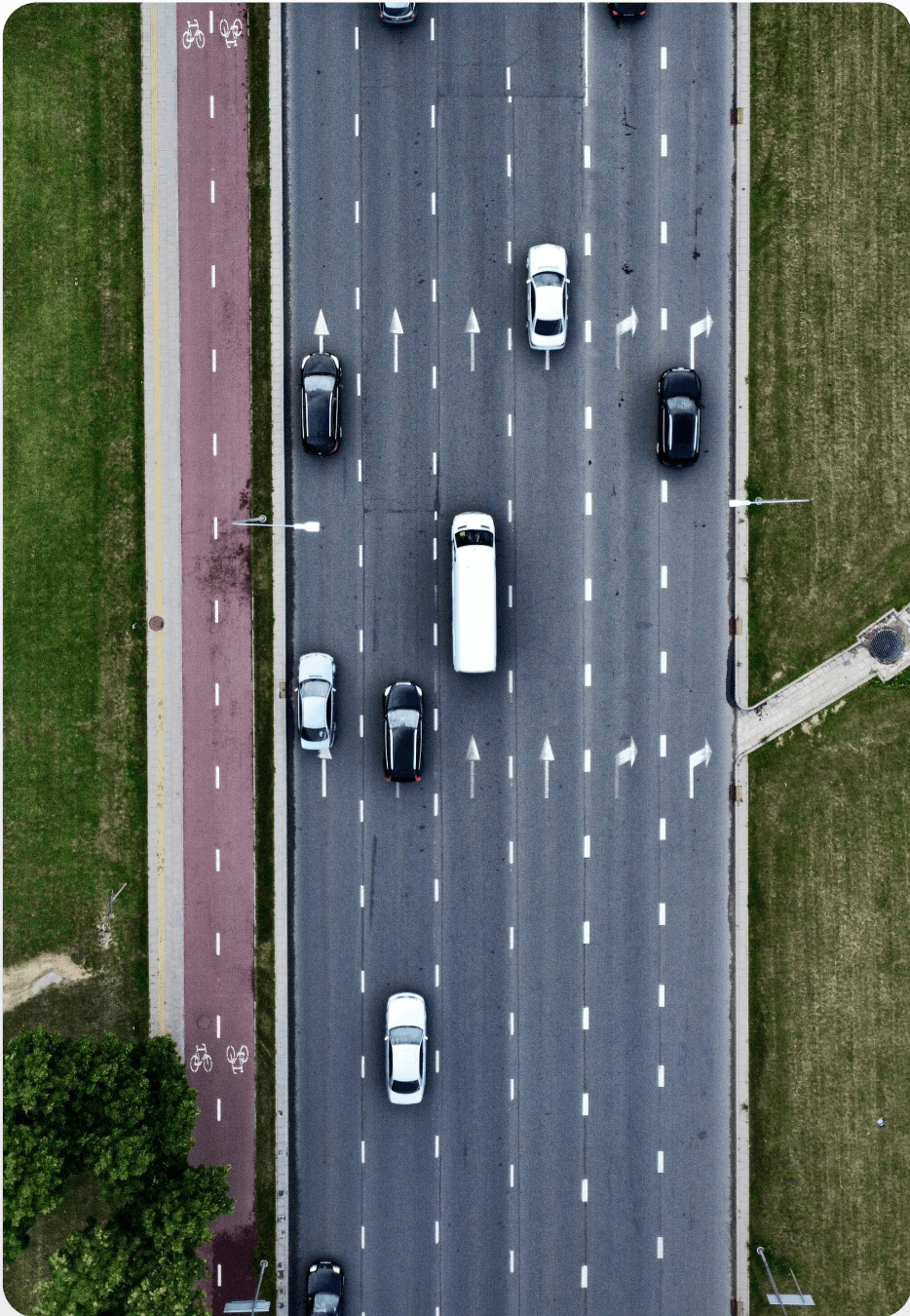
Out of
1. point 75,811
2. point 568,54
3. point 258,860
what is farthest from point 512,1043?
point 568,54

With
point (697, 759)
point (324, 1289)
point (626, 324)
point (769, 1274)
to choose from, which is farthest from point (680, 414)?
point (324, 1289)

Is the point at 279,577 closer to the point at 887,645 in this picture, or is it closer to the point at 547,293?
the point at 547,293

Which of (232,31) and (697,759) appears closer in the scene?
(697,759)

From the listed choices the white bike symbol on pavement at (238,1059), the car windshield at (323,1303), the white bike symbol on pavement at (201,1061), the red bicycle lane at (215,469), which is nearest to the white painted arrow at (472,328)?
the red bicycle lane at (215,469)

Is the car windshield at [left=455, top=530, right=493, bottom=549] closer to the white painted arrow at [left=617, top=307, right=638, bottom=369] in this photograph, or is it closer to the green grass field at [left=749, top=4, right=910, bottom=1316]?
the white painted arrow at [left=617, top=307, right=638, bottom=369]

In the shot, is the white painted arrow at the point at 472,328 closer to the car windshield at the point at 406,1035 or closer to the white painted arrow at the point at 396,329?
the white painted arrow at the point at 396,329

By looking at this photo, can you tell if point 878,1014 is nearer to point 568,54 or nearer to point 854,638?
point 854,638
